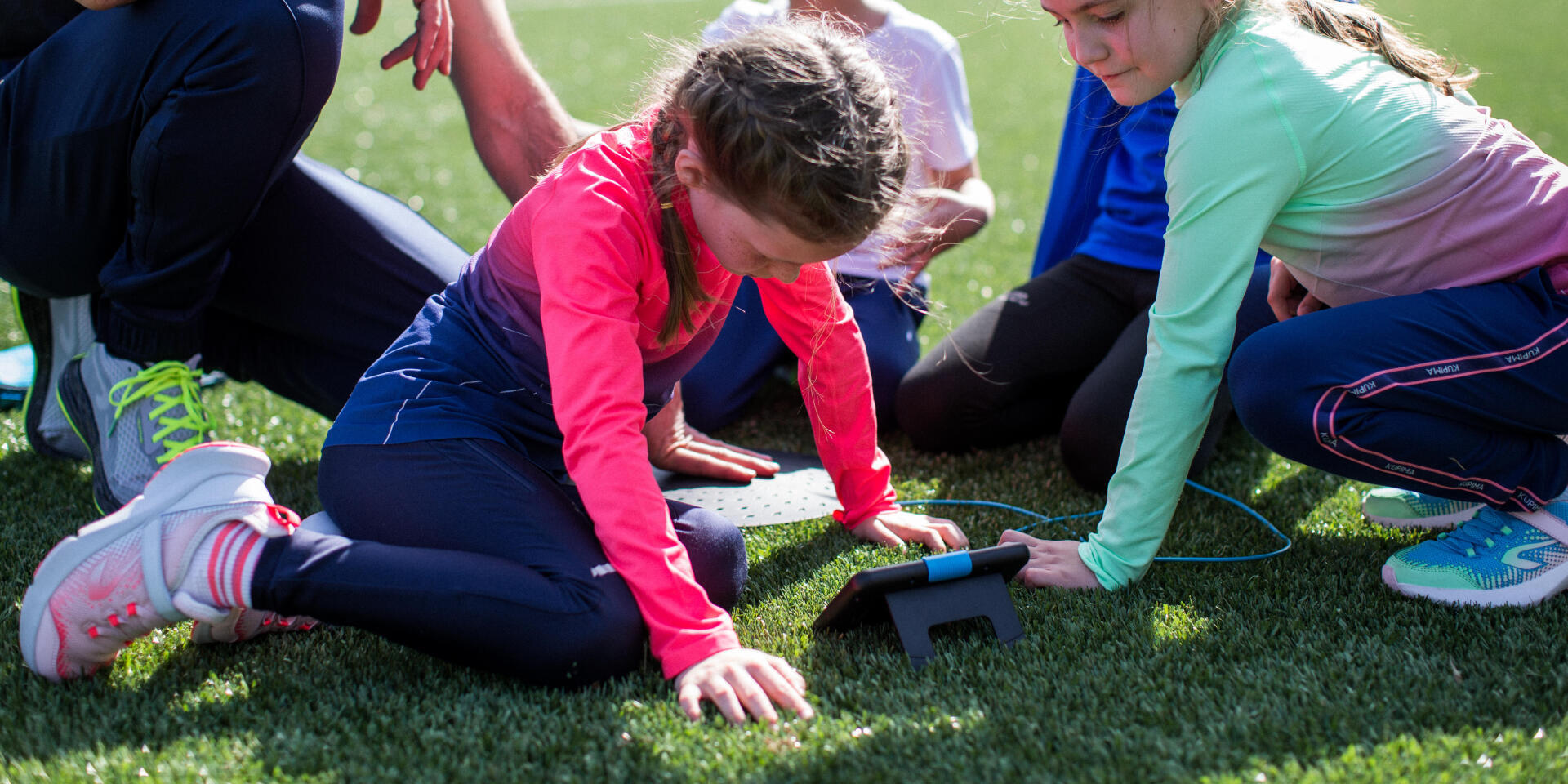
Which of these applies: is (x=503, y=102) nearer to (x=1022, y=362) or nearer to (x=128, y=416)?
(x=128, y=416)

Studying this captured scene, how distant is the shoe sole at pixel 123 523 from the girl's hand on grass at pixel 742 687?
0.69 m

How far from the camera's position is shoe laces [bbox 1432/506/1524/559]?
1.79 meters

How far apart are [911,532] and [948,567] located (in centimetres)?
39

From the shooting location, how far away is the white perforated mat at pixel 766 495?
2.22 m

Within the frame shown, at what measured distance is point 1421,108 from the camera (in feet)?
5.75

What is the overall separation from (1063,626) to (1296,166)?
75 centimetres

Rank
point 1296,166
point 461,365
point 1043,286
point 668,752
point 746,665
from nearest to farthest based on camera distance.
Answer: point 668,752 → point 746,665 → point 1296,166 → point 461,365 → point 1043,286

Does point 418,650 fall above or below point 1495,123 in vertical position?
below

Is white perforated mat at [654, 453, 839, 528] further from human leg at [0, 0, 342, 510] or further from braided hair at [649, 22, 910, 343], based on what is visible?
human leg at [0, 0, 342, 510]

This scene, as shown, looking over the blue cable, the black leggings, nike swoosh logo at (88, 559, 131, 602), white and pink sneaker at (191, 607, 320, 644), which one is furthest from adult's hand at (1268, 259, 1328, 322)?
nike swoosh logo at (88, 559, 131, 602)

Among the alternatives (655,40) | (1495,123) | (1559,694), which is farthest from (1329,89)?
(655,40)

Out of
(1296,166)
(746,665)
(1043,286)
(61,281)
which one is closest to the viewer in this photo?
(746,665)

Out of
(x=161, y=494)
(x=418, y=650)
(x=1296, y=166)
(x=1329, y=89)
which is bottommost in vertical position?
(x=418, y=650)

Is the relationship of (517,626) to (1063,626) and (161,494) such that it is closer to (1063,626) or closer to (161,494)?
(161,494)
